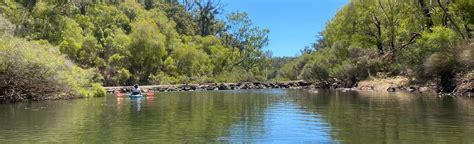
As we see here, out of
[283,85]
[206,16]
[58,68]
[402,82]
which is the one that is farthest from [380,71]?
[206,16]

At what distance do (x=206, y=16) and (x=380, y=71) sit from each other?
209ft

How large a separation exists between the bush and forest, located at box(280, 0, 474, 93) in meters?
27.0

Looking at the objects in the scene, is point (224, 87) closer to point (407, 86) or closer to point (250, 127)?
point (407, 86)

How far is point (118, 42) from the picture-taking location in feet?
261

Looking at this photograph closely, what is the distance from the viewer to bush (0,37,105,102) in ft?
107

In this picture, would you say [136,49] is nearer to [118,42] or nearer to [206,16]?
[118,42]

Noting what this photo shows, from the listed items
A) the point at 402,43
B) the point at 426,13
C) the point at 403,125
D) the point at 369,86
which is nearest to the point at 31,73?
the point at 403,125

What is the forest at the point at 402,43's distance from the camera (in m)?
38.4

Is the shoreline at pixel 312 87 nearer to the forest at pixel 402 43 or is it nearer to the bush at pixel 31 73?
the forest at pixel 402 43

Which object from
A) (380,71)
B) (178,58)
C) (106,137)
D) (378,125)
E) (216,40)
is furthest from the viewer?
(216,40)

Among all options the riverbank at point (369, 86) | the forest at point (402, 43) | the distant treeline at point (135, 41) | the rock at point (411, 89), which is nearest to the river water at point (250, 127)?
the riverbank at point (369, 86)

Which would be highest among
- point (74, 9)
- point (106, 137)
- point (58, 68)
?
point (74, 9)

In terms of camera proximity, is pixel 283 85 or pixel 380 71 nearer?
pixel 380 71

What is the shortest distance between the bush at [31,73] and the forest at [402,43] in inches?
1062
